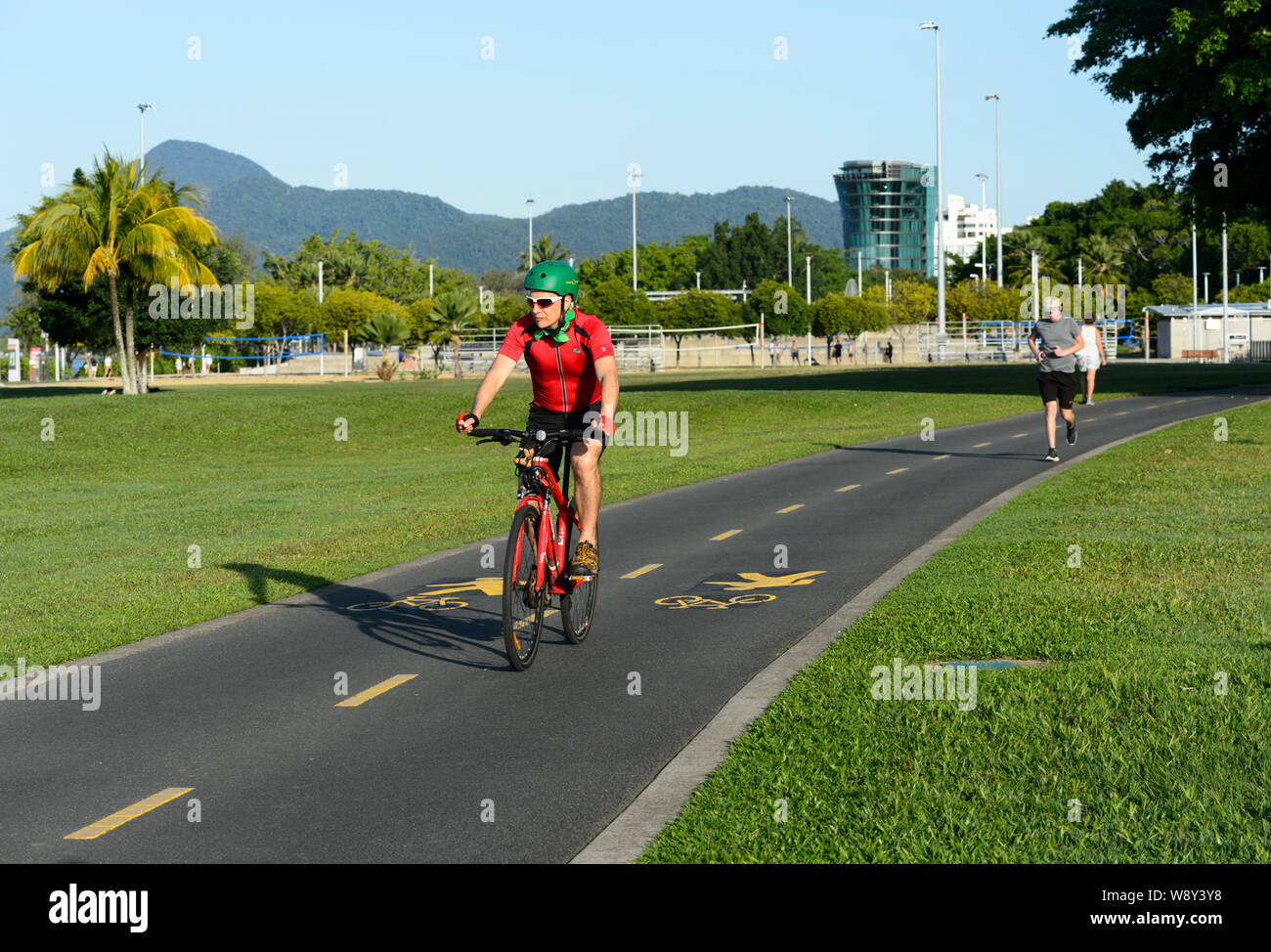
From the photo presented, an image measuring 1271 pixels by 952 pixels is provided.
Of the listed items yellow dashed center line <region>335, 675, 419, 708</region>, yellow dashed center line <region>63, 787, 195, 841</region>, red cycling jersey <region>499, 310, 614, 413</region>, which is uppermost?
red cycling jersey <region>499, 310, 614, 413</region>

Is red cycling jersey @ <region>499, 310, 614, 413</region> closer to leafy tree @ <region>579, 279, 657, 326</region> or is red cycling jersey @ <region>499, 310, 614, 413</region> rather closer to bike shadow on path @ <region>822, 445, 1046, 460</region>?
bike shadow on path @ <region>822, 445, 1046, 460</region>

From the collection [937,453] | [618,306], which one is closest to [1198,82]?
[937,453]

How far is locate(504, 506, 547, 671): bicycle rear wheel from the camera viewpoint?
7473 mm

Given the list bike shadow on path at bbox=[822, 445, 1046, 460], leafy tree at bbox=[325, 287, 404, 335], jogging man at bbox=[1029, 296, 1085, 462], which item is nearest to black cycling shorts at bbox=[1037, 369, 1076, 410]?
jogging man at bbox=[1029, 296, 1085, 462]

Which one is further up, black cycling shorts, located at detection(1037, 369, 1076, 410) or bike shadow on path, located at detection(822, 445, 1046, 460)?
black cycling shorts, located at detection(1037, 369, 1076, 410)

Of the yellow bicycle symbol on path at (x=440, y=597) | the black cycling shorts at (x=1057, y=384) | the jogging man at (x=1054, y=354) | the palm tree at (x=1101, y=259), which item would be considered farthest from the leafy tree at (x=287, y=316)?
the yellow bicycle symbol on path at (x=440, y=597)

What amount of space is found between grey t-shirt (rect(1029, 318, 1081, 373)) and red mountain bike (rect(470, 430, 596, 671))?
39.6 ft

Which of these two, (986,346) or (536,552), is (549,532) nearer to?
(536,552)

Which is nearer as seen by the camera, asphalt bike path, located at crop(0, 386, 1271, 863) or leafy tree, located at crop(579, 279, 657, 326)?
asphalt bike path, located at crop(0, 386, 1271, 863)

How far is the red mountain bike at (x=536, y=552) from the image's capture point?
24.7ft

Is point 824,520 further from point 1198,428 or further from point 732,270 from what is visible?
Answer: point 732,270

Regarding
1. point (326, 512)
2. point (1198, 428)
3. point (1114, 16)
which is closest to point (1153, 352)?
point (1114, 16)

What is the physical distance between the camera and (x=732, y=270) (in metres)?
170
